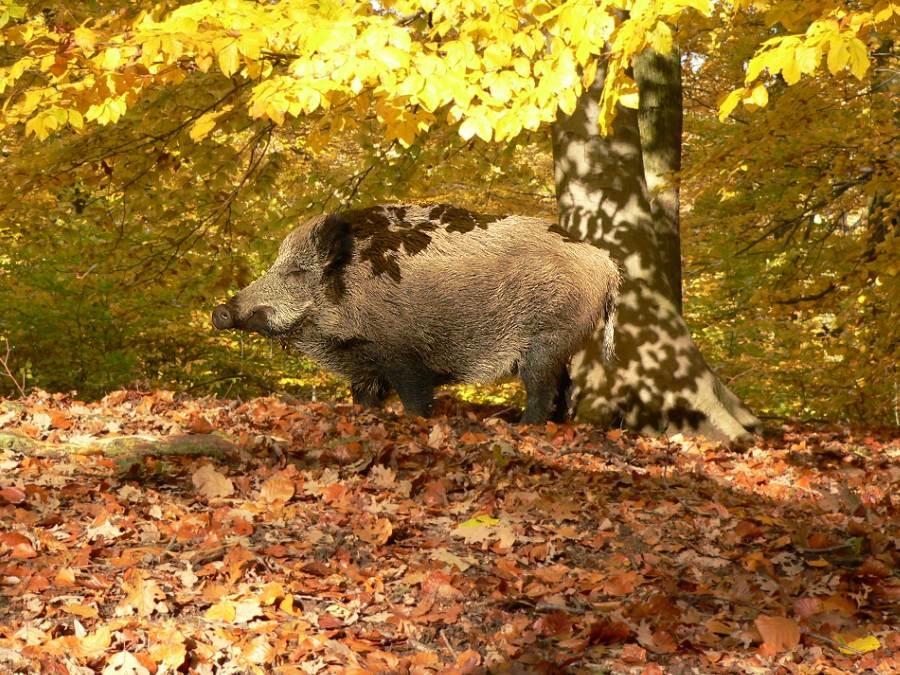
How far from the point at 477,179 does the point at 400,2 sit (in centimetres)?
682

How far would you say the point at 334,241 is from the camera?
7965 mm

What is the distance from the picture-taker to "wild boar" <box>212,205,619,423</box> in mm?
7859

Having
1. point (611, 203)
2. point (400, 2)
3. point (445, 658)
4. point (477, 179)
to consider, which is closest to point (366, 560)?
point (445, 658)

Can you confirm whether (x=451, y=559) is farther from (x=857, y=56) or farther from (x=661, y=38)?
(x=857, y=56)

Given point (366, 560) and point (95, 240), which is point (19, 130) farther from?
point (366, 560)

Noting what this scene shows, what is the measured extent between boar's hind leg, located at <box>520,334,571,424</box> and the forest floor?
1020 millimetres

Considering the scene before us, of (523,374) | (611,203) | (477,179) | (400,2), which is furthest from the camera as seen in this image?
(477,179)

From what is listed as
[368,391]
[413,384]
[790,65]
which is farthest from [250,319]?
[790,65]

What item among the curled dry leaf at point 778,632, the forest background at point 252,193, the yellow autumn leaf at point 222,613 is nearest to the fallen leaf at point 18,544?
→ the yellow autumn leaf at point 222,613

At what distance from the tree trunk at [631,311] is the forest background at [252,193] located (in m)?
0.79

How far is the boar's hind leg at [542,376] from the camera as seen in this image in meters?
7.98

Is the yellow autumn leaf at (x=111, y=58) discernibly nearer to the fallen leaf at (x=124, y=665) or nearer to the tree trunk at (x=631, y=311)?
the fallen leaf at (x=124, y=665)

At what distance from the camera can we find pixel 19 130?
12.4 meters

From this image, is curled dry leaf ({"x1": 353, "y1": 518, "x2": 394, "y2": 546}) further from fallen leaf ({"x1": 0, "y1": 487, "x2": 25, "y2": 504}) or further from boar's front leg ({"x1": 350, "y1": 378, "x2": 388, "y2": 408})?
boar's front leg ({"x1": 350, "y1": 378, "x2": 388, "y2": 408})
